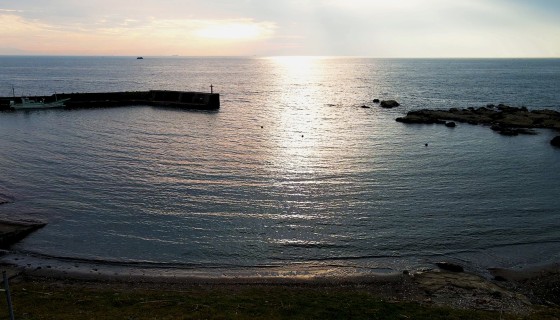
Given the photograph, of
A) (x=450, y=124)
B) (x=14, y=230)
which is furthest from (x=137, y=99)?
(x=14, y=230)

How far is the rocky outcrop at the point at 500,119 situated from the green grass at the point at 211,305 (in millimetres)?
52662

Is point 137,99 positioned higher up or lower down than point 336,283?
higher up

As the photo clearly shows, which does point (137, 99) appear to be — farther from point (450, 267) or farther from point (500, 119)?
point (450, 267)

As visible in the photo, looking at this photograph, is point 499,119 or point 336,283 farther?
point 499,119

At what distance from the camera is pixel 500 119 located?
232 feet

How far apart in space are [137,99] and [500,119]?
70697mm

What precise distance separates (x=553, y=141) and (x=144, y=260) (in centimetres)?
5262

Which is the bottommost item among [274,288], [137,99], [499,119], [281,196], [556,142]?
[274,288]

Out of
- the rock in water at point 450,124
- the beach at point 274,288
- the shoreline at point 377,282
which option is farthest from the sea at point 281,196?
the rock in water at point 450,124

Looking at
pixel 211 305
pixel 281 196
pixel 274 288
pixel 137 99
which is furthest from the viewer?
pixel 137 99

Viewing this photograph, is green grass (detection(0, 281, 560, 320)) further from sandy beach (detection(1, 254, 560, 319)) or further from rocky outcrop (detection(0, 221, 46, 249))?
rocky outcrop (detection(0, 221, 46, 249))

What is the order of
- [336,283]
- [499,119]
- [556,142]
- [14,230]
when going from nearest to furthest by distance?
[336,283], [14,230], [556,142], [499,119]

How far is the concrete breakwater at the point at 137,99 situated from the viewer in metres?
85.9

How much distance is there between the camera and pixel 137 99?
91.0m
